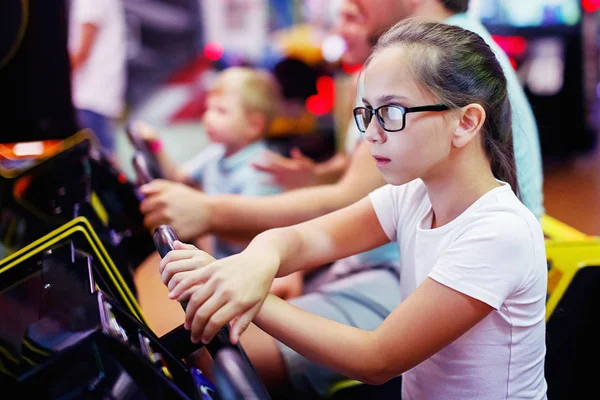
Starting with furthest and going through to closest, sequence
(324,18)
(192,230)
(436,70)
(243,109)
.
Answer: (324,18), (243,109), (192,230), (436,70)

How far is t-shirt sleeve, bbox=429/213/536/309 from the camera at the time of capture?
873 millimetres

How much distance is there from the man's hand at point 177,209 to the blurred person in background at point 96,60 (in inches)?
104

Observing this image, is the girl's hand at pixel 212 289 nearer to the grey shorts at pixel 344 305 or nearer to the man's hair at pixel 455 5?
the grey shorts at pixel 344 305

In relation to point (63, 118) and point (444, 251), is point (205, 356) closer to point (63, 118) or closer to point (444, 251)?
point (444, 251)

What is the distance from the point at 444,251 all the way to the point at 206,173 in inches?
67.3

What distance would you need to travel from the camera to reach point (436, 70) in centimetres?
89

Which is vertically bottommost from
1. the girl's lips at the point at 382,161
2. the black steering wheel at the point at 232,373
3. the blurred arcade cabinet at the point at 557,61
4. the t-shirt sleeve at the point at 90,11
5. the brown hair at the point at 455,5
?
the blurred arcade cabinet at the point at 557,61

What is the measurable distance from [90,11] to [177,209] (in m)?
2.91

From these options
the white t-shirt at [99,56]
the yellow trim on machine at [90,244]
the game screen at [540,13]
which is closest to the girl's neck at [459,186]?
the yellow trim on machine at [90,244]

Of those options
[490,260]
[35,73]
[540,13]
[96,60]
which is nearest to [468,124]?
[490,260]

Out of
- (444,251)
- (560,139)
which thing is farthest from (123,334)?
(560,139)

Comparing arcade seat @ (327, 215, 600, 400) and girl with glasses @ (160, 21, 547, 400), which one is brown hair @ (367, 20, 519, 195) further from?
arcade seat @ (327, 215, 600, 400)

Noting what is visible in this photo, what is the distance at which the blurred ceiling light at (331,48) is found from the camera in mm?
5074

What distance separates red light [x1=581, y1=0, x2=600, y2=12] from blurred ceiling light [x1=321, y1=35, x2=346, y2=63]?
2262 mm
